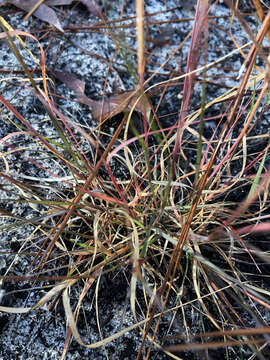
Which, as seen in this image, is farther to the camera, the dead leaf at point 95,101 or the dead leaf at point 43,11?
the dead leaf at point 43,11

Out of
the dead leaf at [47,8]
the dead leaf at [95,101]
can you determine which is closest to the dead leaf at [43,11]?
the dead leaf at [47,8]

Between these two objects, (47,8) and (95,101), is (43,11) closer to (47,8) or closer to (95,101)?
(47,8)

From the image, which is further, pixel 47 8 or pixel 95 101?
pixel 47 8

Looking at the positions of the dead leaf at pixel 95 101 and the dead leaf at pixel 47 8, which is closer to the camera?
the dead leaf at pixel 95 101

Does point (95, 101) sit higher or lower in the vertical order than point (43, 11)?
lower

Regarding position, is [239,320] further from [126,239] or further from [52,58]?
Result: [52,58]

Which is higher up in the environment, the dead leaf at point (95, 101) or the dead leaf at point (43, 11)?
the dead leaf at point (43, 11)

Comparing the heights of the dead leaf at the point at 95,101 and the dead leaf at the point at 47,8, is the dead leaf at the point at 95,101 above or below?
below

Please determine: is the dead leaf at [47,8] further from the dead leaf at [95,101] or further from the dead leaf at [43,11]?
the dead leaf at [95,101]

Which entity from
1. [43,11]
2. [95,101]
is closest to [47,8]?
[43,11]

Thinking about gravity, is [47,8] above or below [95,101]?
above

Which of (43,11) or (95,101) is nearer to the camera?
(95,101)
